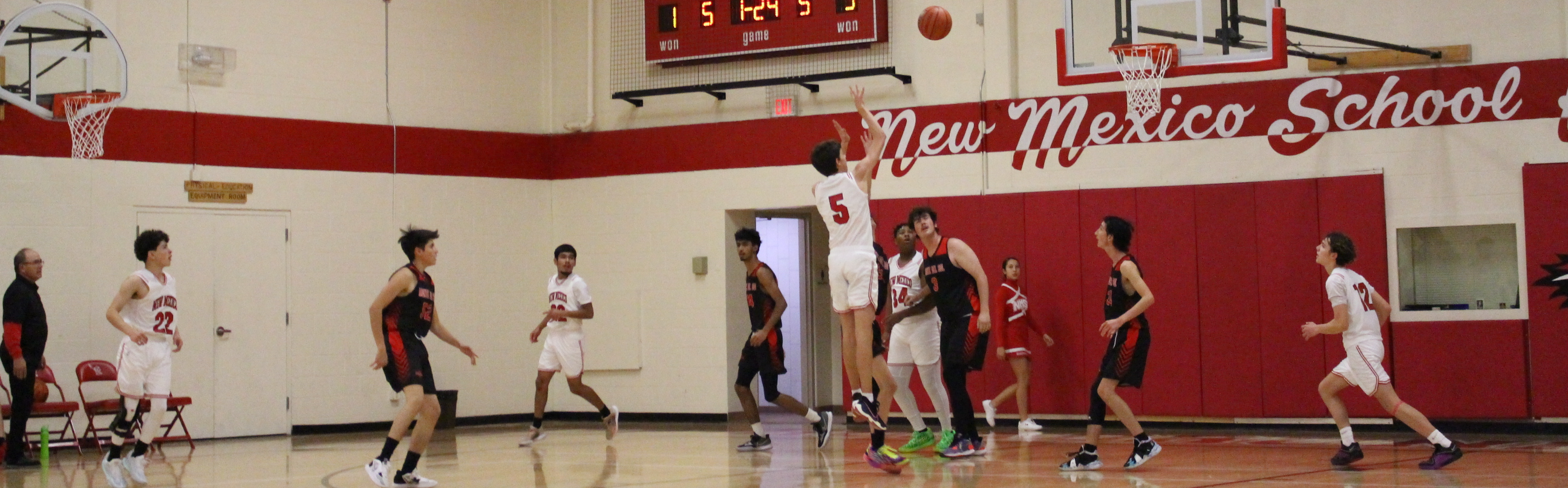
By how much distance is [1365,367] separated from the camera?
882cm

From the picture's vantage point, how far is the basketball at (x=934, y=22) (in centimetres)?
1106

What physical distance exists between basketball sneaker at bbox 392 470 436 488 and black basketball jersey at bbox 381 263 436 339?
86cm

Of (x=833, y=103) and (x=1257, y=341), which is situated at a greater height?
(x=833, y=103)

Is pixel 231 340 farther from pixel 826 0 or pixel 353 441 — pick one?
pixel 826 0

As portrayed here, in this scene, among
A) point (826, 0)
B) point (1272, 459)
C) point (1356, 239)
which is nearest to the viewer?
point (1272, 459)

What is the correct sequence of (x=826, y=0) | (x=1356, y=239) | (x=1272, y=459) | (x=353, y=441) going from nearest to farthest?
(x=1272, y=459), (x=1356, y=239), (x=353, y=441), (x=826, y=0)

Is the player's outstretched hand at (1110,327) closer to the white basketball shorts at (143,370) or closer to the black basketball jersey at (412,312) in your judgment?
the black basketball jersey at (412,312)

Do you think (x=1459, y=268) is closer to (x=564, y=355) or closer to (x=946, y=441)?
(x=946, y=441)

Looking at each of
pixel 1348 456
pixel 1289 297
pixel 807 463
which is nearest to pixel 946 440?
pixel 807 463

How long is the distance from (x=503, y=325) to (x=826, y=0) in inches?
201

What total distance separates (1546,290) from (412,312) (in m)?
9.08

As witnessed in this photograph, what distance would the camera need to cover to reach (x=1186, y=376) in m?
12.5

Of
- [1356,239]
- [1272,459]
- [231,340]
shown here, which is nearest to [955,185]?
[1356,239]

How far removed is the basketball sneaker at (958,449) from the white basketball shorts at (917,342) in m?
0.62
